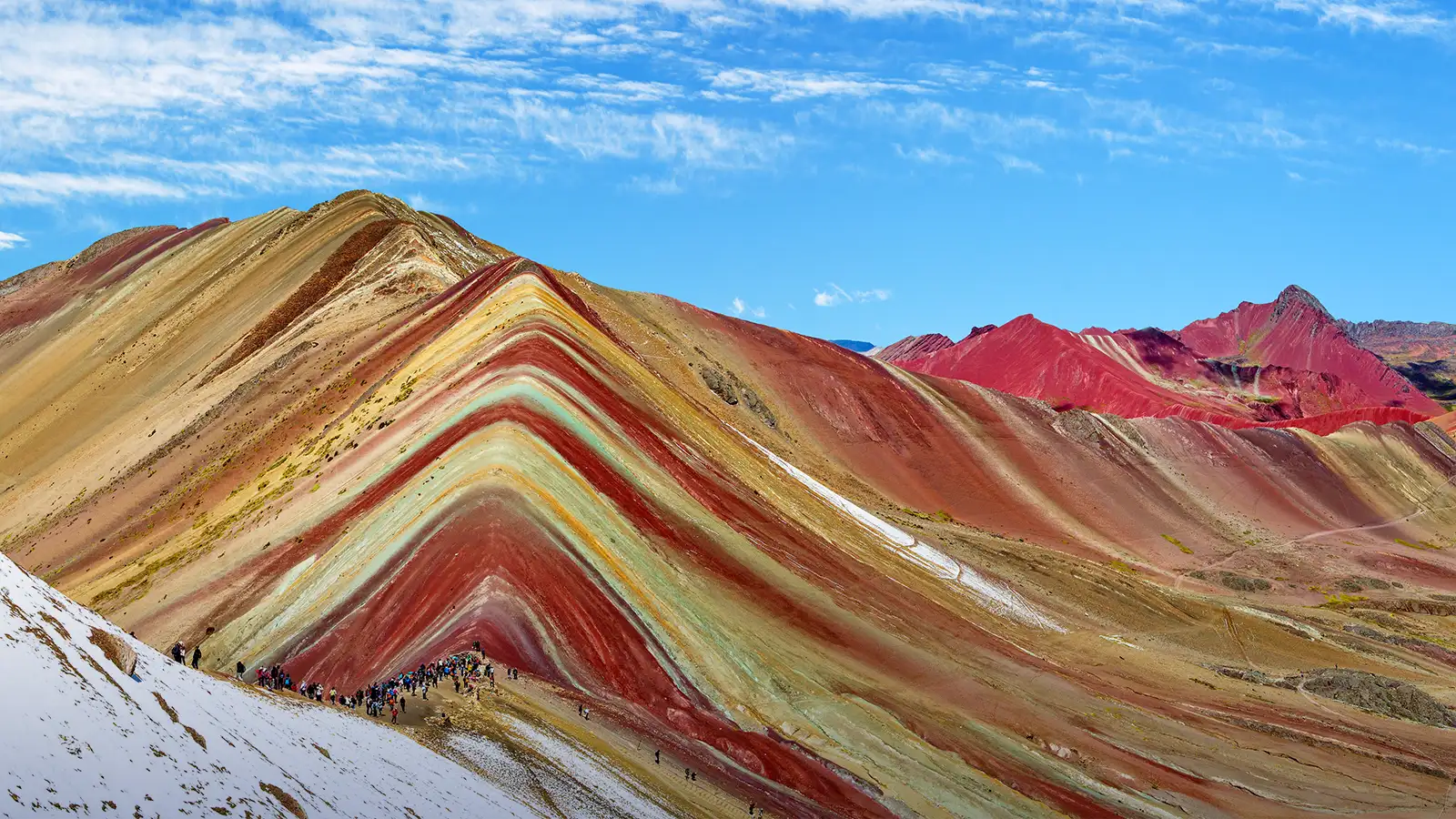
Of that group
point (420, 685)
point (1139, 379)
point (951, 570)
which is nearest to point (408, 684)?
point (420, 685)

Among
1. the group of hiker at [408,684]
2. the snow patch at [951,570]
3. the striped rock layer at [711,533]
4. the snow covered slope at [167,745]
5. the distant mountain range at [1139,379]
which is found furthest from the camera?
the distant mountain range at [1139,379]

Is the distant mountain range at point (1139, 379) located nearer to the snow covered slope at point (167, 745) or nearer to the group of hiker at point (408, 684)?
the group of hiker at point (408, 684)

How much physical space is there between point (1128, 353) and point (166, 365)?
139 metres

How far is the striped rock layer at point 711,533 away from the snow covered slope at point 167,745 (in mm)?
8627

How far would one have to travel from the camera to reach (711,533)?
50.5 m

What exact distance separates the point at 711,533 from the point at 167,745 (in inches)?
1192

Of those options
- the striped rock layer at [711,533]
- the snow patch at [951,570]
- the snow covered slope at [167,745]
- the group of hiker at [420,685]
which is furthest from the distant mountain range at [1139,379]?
the snow covered slope at [167,745]

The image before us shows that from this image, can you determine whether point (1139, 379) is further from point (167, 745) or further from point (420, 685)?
point (167, 745)

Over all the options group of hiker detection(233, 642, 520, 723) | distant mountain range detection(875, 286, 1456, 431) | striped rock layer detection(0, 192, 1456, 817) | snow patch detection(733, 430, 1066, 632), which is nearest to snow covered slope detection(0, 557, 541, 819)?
group of hiker detection(233, 642, 520, 723)

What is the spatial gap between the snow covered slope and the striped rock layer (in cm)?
863

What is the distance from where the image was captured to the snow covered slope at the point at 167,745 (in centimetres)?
1905

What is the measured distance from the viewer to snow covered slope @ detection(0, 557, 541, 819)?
1905 cm

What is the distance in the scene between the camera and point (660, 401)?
67.4 meters

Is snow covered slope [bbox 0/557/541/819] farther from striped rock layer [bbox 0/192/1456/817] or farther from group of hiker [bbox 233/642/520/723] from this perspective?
striped rock layer [bbox 0/192/1456/817]
